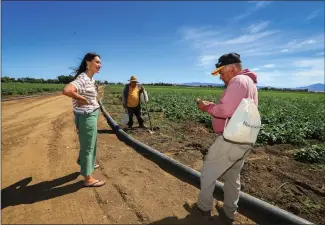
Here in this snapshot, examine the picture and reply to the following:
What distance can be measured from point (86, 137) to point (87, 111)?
1.44ft

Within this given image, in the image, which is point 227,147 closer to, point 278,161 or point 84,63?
point 84,63

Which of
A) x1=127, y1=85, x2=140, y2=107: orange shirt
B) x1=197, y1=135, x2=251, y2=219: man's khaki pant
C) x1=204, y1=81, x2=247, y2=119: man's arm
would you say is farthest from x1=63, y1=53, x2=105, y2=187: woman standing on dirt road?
x1=127, y1=85, x2=140, y2=107: orange shirt

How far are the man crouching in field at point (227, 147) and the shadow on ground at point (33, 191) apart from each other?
226 centimetres

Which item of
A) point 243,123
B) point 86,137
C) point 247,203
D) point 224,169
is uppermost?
point 243,123

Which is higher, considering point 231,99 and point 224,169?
point 231,99

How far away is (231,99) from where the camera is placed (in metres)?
3.29

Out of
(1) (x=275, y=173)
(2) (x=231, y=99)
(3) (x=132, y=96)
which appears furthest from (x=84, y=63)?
(3) (x=132, y=96)

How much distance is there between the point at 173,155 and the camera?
6742mm

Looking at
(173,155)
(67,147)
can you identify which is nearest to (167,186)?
(173,155)

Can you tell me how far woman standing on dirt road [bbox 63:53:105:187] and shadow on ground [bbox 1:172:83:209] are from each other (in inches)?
14.8

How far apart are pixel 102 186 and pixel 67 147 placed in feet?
9.67

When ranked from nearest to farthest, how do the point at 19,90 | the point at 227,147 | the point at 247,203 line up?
the point at 227,147 < the point at 247,203 < the point at 19,90

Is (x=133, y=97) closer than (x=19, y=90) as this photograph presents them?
Yes

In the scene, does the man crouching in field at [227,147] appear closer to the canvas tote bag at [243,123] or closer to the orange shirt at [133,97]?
the canvas tote bag at [243,123]
